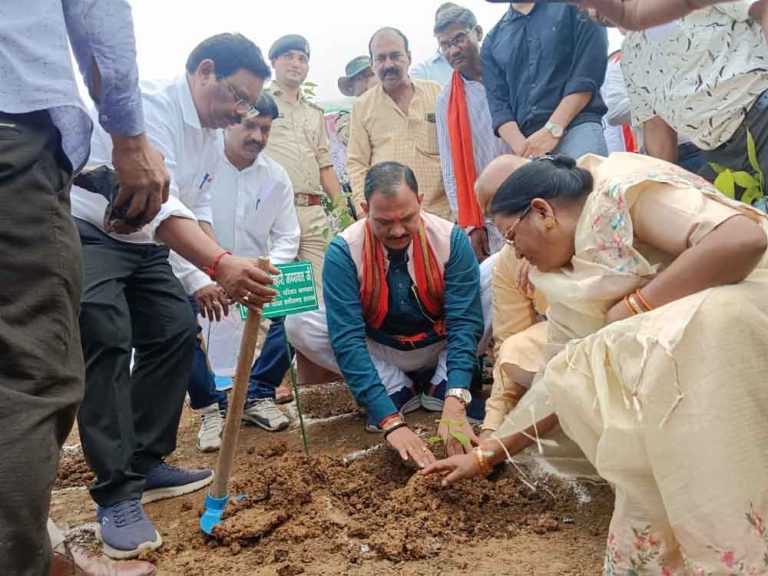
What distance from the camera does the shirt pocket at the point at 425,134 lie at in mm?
4461

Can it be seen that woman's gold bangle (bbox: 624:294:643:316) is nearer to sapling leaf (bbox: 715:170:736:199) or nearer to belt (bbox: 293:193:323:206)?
sapling leaf (bbox: 715:170:736:199)

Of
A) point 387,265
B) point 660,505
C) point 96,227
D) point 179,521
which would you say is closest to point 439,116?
point 387,265

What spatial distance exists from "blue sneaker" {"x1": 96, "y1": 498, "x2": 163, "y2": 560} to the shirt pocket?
113 inches

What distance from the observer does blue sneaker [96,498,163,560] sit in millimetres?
2145

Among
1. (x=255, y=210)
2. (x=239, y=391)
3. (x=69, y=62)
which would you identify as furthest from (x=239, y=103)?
(x=69, y=62)

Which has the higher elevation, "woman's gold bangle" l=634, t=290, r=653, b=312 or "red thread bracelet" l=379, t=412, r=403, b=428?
"woman's gold bangle" l=634, t=290, r=653, b=312

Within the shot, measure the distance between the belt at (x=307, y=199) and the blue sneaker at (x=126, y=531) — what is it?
2.83m

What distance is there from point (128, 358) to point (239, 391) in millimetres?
423

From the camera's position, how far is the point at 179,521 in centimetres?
240

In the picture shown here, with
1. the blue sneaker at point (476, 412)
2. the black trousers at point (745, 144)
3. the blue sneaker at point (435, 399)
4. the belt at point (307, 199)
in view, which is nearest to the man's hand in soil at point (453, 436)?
the blue sneaker at point (476, 412)

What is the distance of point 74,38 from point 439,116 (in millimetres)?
2968

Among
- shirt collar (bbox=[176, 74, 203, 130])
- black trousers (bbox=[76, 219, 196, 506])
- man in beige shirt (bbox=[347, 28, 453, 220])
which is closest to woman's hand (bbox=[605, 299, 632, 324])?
black trousers (bbox=[76, 219, 196, 506])

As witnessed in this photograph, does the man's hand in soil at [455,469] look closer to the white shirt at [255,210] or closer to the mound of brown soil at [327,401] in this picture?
the mound of brown soil at [327,401]

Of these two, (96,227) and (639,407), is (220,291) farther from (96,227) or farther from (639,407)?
(639,407)
